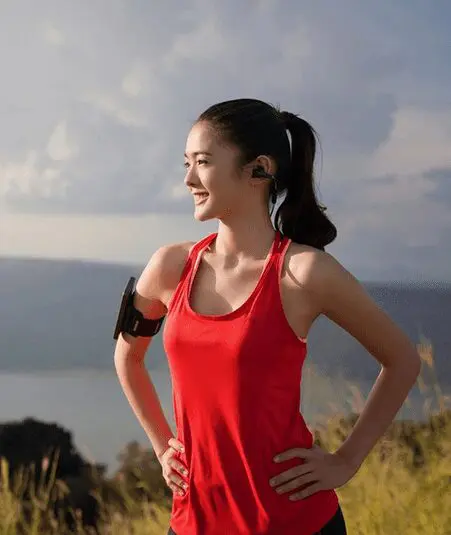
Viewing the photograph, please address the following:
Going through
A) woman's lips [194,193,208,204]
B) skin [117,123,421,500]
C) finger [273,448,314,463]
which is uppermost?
woman's lips [194,193,208,204]

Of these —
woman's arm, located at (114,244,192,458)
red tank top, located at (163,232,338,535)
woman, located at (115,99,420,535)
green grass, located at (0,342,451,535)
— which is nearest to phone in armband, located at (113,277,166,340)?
woman's arm, located at (114,244,192,458)

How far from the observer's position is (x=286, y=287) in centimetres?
157

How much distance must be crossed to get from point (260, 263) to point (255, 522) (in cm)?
44

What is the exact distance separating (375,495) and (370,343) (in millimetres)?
1263

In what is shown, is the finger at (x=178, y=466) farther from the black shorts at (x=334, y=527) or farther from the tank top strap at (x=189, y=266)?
the tank top strap at (x=189, y=266)

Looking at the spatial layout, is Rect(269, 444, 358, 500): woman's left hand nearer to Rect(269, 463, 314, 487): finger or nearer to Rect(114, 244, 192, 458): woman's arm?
Rect(269, 463, 314, 487): finger

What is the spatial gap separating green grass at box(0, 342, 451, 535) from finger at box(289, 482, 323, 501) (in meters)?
1.18

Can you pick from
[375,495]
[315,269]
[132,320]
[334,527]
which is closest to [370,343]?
[315,269]

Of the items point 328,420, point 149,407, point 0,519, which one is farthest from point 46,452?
point 149,407

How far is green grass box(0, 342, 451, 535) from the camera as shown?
274cm

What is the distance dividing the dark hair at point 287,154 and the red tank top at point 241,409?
0.31 ft

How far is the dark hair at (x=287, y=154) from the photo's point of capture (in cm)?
164

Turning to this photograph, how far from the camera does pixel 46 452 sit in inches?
204

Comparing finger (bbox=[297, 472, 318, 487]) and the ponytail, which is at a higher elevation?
the ponytail
